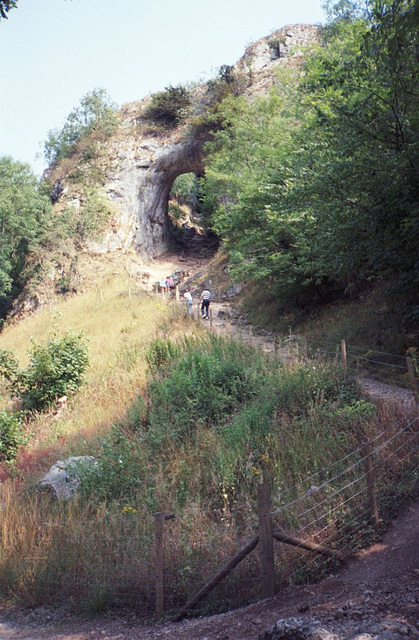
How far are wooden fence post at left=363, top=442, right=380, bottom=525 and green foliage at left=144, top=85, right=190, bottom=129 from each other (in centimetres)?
3709

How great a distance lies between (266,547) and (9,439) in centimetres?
776

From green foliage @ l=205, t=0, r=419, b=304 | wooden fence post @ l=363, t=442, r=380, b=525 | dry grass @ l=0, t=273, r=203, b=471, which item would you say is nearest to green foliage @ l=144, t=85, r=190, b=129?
dry grass @ l=0, t=273, r=203, b=471

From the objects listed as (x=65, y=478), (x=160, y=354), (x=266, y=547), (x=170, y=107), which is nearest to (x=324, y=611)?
(x=266, y=547)

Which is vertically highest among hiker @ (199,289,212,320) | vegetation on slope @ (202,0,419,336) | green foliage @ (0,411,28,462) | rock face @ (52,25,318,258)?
rock face @ (52,25,318,258)

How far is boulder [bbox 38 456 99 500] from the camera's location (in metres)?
7.94

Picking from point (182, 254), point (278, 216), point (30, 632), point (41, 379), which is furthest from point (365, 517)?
point (182, 254)

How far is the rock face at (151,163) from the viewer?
1452 inches

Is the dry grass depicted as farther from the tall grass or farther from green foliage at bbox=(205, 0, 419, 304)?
green foliage at bbox=(205, 0, 419, 304)

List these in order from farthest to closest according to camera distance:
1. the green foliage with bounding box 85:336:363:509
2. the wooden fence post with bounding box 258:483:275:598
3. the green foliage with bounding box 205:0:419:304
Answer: the green foliage with bounding box 205:0:419:304
the green foliage with bounding box 85:336:363:509
the wooden fence post with bounding box 258:483:275:598

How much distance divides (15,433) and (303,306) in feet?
39.2

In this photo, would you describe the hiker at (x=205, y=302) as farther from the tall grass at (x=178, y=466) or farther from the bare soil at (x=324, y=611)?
the bare soil at (x=324, y=611)

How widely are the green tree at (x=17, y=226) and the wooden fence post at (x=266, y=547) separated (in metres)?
32.3

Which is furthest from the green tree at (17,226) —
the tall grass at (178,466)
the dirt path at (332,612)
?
the dirt path at (332,612)

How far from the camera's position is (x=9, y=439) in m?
10.9
